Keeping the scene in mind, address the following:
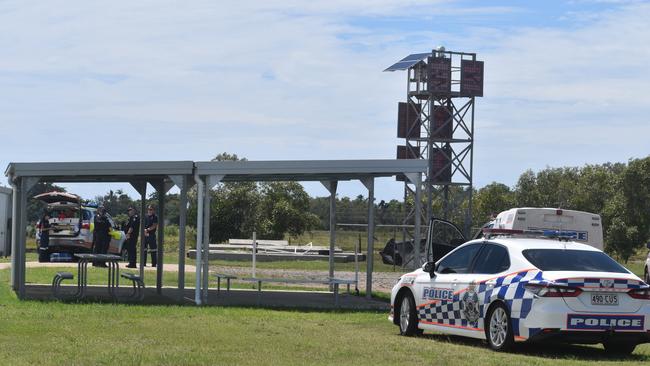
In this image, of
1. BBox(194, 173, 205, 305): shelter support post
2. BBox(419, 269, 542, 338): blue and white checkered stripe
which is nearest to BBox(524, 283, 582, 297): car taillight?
BBox(419, 269, 542, 338): blue and white checkered stripe

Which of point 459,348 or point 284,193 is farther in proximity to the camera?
point 284,193

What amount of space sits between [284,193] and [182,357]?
130ft

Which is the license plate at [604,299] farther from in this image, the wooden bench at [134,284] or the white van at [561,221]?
the wooden bench at [134,284]

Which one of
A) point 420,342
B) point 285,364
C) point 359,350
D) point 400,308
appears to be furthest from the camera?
point 400,308

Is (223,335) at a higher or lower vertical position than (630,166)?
lower

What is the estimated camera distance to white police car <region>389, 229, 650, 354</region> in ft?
39.7

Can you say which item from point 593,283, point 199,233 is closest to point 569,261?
point 593,283

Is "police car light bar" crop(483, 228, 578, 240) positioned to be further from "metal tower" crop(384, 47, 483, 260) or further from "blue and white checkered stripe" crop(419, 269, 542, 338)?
"metal tower" crop(384, 47, 483, 260)

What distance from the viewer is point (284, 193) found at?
5112 cm

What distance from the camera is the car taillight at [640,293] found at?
12258 millimetres

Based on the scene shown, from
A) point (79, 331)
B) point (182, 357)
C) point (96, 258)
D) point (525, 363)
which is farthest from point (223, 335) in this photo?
point (96, 258)

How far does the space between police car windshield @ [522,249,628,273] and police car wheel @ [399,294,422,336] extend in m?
2.35

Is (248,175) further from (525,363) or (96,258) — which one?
(525,363)

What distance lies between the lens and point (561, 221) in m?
21.7
